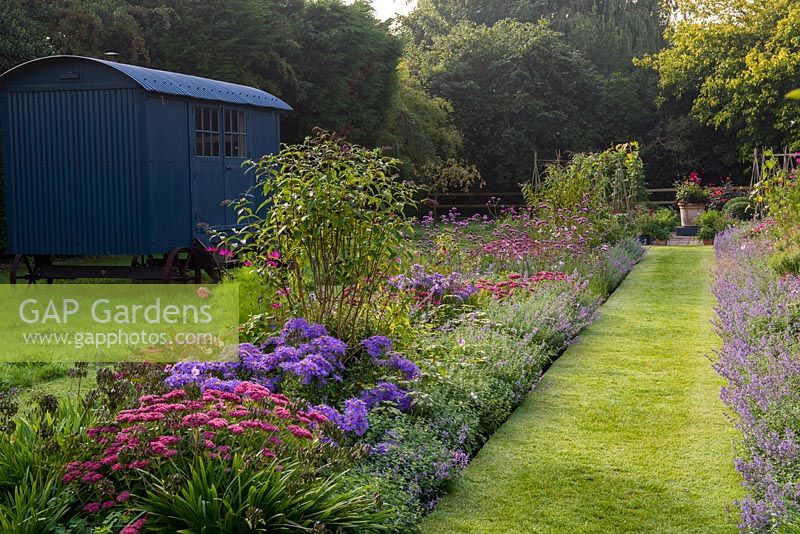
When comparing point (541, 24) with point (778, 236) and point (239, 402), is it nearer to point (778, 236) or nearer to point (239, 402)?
point (778, 236)

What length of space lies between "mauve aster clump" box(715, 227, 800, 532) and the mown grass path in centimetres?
22

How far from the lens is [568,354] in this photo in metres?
7.34

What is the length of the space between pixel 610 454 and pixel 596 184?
36.7 ft

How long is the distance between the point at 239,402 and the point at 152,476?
2.24 feet

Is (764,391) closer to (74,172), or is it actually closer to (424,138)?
(74,172)

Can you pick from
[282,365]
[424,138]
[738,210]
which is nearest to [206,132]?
[282,365]

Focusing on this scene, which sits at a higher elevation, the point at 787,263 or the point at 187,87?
the point at 187,87

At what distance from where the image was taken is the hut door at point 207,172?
11.3 metres

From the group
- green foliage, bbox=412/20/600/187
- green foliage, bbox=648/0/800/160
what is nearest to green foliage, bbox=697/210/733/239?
green foliage, bbox=648/0/800/160

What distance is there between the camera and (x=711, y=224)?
19.0m

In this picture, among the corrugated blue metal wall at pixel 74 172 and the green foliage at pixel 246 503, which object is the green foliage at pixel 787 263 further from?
the corrugated blue metal wall at pixel 74 172

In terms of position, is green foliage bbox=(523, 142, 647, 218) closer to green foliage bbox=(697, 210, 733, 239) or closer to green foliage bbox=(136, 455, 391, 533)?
green foliage bbox=(697, 210, 733, 239)

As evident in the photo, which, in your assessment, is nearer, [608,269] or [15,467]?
[15,467]

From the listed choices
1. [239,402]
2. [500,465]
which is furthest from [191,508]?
[500,465]
